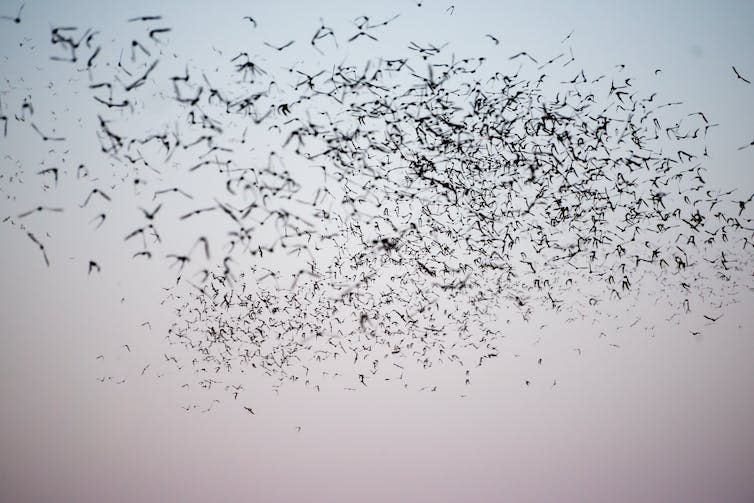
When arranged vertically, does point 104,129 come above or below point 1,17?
below

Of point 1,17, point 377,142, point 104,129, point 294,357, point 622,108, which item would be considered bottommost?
point 294,357

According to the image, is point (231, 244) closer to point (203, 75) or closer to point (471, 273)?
point (203, 75)

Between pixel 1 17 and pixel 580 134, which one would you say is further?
pixel 580 134

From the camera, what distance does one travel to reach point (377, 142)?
311 centimetres

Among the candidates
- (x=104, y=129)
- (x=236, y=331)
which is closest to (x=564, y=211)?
(x=236, y=331)

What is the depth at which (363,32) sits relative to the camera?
9.95ft

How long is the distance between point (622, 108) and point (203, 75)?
268 centimetres

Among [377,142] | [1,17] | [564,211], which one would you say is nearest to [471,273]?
[564,211]

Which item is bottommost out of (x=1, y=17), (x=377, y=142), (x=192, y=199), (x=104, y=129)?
(x=192, y=199)

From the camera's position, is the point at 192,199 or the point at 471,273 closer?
the point at 192,199

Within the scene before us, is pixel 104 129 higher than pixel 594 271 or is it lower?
higher

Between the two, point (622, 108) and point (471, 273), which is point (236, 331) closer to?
point (471, 273)

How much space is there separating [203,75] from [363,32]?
40.3 inches

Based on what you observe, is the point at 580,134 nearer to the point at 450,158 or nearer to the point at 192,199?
the point at 450,158
